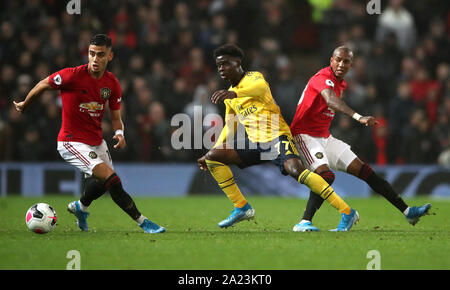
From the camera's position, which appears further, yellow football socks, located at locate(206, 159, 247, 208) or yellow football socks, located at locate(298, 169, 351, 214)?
yellow football socks, located at locate(206, 159, 247, 208)

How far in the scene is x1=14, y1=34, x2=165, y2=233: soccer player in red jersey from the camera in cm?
828

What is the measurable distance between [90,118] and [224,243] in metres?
2.19

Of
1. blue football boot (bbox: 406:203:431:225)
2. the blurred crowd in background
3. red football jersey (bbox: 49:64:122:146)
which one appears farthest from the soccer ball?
the blurred crowd in background

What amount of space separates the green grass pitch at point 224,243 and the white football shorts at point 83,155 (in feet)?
2.37

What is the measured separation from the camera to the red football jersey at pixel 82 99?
8422 millimetres

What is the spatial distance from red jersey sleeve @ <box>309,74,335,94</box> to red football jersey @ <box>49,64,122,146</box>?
2.18 metres

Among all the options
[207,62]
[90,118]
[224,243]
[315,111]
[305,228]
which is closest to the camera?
[224,243]

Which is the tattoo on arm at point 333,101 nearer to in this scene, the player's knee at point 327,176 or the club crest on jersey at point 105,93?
the player's knee at point 327,176

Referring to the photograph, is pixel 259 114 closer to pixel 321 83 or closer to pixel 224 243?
pixel 321 83

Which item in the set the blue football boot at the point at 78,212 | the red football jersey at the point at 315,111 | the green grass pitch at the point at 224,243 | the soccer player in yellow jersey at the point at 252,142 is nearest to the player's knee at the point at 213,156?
the soccer player in yellow jersey at the point at 252,142

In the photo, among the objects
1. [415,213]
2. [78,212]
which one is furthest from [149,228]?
[415,213]

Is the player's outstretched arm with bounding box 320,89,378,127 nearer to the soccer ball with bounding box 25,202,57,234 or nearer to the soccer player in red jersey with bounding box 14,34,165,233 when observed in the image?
the soccer player in red jersey with bounding box 14,34,165,233

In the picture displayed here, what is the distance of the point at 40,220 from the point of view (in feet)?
26.8

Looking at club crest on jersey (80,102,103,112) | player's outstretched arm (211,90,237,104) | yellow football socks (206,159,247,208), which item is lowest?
yellow football socks (206,159,247,208)
